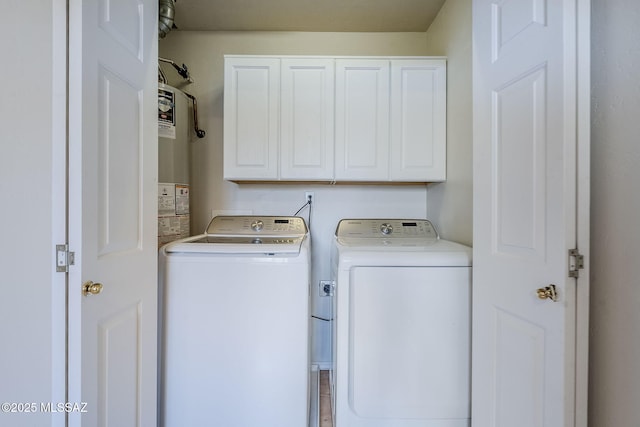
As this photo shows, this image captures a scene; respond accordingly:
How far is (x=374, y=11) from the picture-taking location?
1.78m

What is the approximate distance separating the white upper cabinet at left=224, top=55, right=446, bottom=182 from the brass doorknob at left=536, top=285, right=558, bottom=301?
3.52 ft

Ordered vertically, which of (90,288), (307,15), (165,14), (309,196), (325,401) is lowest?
(325,401)

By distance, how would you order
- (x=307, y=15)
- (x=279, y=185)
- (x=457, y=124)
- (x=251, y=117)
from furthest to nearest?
(x=279, y=185), (x=307, y=15), (x=251, y=117), (x=457, y=124)

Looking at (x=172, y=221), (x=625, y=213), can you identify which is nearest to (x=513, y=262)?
(x=625, y=213)

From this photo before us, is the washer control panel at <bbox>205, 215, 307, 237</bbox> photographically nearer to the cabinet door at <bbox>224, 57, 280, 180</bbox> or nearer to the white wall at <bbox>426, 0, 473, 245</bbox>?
the cabinet door at <bbox>224, 57, 280, 180</bbox>

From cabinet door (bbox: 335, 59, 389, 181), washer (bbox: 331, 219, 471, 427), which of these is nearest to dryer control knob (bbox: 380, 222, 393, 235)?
cabinet door (bbox: 335, 59, 389, 181)

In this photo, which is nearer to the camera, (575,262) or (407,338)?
(575,262)

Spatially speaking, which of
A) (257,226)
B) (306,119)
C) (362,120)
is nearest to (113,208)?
(257,226)

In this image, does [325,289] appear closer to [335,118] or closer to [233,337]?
[233,337]

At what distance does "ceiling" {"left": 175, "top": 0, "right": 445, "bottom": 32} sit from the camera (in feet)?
5.65

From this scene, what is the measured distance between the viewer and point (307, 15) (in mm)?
1821

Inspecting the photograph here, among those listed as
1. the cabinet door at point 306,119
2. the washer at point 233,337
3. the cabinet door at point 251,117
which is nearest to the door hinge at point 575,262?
the washer at point 233,337

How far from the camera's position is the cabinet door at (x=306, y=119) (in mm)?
1687

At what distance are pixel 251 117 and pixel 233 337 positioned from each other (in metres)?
1.29
